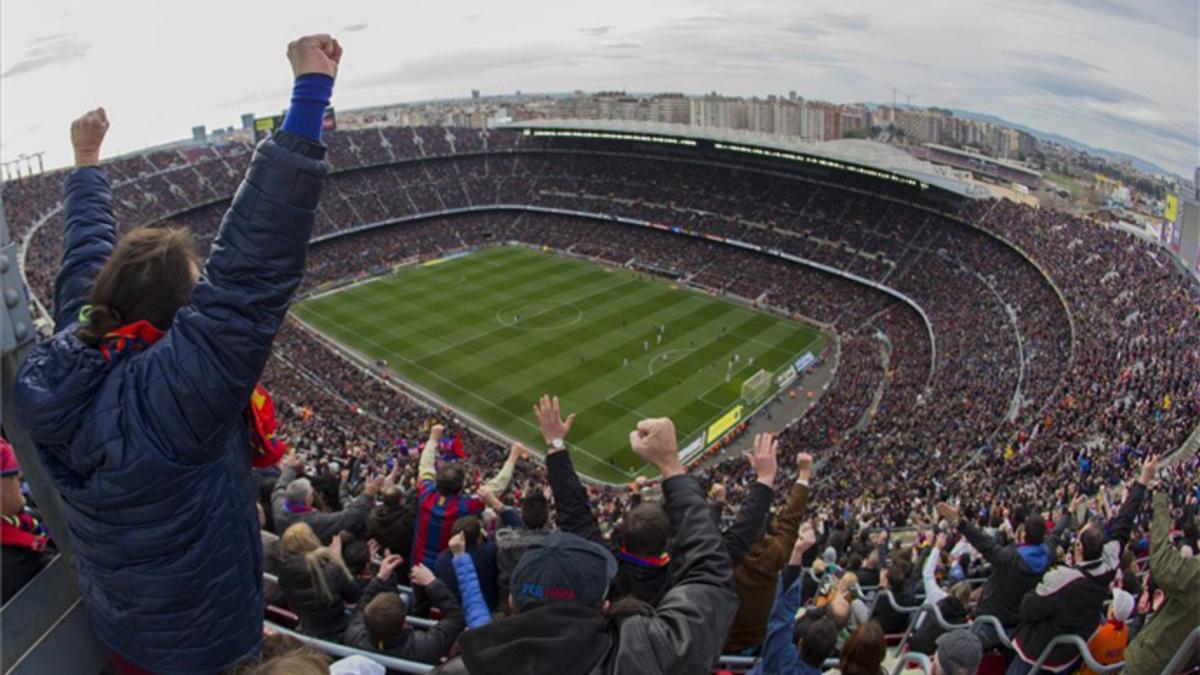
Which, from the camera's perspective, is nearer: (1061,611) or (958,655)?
(958,655)

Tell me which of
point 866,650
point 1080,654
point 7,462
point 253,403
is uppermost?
point 253,403

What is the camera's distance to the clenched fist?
3.50 metres

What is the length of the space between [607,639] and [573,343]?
4321 cm

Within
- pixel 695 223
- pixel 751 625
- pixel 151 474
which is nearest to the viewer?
pixel 151 474

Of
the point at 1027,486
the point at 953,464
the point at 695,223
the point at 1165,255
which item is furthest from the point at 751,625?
the point at 695,223

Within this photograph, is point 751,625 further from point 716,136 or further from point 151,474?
point 716,136

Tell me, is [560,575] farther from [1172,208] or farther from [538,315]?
[538,315]

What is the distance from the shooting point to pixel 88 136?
3500 mm

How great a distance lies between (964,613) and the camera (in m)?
7.23

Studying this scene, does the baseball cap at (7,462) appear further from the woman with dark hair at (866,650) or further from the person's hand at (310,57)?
the woman with dark hair at (866,650)

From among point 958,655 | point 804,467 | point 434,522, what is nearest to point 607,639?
point 958,655

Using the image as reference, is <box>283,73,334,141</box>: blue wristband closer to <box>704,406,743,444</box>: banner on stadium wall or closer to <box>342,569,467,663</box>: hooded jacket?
<box>342,569,467,663</box>: hooded jacket

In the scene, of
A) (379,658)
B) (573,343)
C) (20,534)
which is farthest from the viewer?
(573,343)

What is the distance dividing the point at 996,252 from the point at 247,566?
49.7 metres
